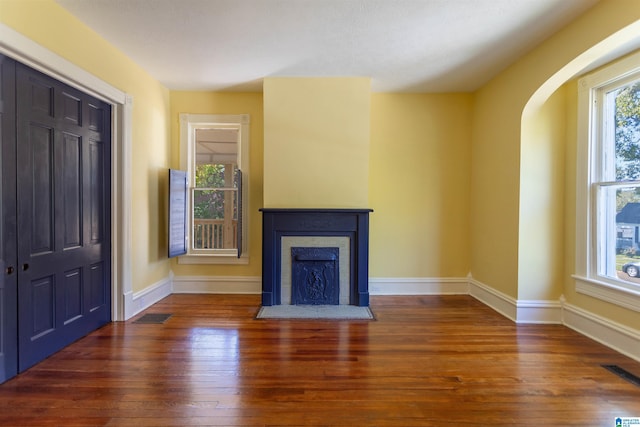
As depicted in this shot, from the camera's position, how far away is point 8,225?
2184mm

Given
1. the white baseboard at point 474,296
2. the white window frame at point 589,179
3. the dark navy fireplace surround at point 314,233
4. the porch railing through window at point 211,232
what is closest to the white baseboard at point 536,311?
the white baseboard at point 474,296

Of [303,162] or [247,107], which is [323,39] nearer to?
[303,162]

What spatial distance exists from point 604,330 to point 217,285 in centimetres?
435

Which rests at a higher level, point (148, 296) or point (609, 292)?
point (609, 292)

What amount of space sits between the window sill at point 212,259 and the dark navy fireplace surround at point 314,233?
28.5 inches

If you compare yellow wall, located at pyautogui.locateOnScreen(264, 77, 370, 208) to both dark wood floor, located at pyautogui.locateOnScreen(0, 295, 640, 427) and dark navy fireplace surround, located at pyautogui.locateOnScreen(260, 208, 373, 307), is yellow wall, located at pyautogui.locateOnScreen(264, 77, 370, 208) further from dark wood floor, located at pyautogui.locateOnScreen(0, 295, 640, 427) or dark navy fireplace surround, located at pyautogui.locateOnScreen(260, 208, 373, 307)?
dark wood floor, located at pyautogui.locateOnScreen(0, 295, 640, 427)

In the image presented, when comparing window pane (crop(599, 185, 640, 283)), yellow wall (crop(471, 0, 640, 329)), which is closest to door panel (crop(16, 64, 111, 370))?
yellow wall (crop(471, 0, 640, 329))

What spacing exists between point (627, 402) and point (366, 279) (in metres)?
2.37

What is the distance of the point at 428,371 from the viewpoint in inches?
93.1

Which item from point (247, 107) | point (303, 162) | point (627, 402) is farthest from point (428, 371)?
point (247, 107)

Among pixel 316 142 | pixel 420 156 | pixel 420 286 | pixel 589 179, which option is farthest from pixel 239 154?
pixel 589 179

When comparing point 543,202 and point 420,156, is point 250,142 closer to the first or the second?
point 420,156

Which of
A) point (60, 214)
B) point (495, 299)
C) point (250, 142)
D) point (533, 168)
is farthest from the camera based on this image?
point (250, 142)

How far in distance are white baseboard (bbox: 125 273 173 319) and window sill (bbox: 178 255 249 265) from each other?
295 mm
